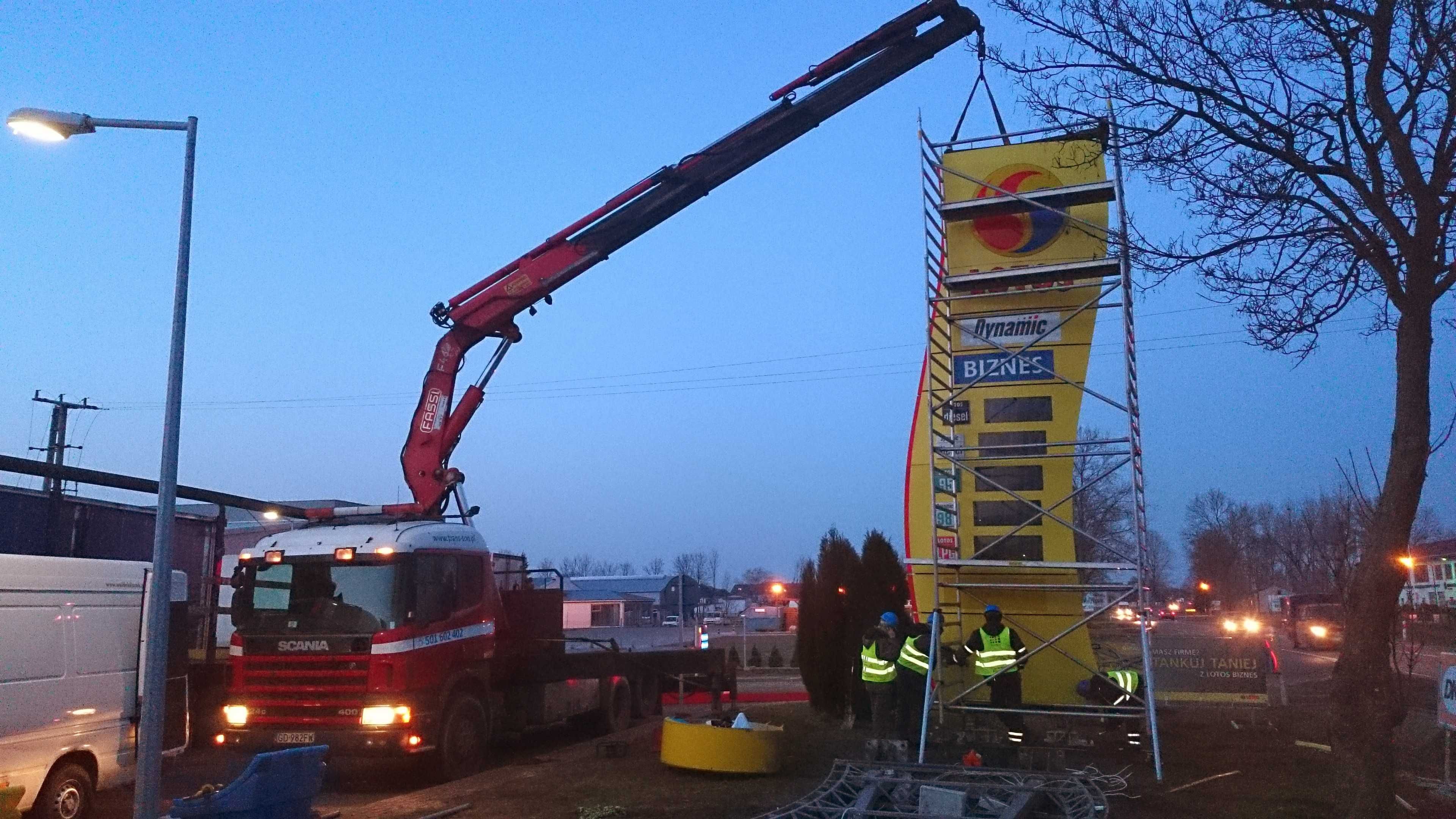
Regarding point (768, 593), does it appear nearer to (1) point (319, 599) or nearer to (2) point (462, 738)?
(2) point (462, 738)

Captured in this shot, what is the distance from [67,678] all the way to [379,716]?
2946 millimetres

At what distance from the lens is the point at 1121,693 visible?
12914 mm

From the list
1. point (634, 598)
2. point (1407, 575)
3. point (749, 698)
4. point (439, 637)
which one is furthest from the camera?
point (634, 598)

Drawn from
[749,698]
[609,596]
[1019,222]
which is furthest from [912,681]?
[609,596]

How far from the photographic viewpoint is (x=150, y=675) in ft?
28.0

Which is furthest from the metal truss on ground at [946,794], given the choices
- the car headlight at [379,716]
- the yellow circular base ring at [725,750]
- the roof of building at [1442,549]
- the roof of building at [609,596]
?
the roof of building at [1442,549]

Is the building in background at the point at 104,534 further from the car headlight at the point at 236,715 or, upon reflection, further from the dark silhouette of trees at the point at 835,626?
the dark silhouette of trees at the point at 835,626

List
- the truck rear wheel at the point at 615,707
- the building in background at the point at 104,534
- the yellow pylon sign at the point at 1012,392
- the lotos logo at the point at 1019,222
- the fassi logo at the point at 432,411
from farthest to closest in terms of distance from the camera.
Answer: the truck rear wheel at the point at 615,707 → the building in background at the point at 104,534 → the fassi logo at the point at 432,411 → the lotos logo at the point at 1019,222 → the yellow pylon sign at the point at 1012,392

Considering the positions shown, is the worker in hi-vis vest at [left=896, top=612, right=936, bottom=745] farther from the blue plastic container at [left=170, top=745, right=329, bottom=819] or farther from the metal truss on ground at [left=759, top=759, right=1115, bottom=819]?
the blue plastic container at [left=170, top=745, right=329, bottom=819]

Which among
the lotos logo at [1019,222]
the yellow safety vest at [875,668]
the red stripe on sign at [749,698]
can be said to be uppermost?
the lotos logo at [1019,222]

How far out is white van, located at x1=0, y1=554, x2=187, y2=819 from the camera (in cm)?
959

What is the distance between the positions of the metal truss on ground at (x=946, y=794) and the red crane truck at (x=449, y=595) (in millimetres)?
4748

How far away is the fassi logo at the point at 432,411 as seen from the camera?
49.8 ft

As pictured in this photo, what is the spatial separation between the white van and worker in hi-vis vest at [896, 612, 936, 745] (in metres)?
7.86
